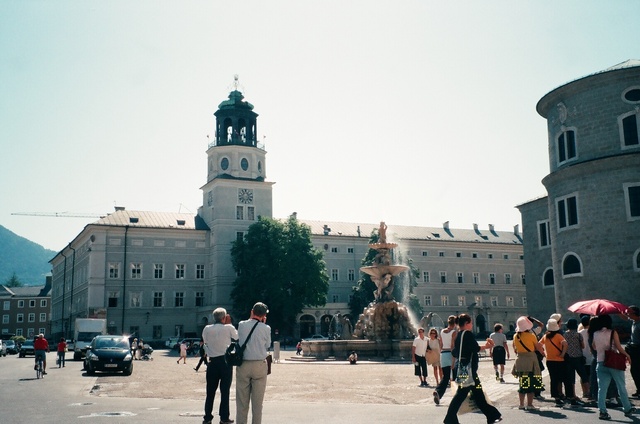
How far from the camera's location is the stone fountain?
103 ft

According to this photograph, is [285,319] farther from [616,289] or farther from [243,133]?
[616,289]

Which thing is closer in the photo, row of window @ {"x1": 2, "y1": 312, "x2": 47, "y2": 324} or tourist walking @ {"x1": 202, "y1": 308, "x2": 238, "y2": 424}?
tourist walking @ {"x1": 202, "y1": 308, "x2": 238, "y2": 424}

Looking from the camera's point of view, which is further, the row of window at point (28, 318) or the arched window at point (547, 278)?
the row of window at point (28, 318)

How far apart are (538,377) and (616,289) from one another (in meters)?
22.4

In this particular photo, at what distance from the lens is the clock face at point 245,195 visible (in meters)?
70.7

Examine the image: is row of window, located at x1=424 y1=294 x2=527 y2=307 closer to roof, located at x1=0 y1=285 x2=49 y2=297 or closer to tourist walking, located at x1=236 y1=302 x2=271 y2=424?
tourist walking, located at x1=236 y1=302 x2=271 y2=424

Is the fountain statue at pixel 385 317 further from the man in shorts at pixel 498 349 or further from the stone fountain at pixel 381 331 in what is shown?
the man in shorts at pixel 498 349

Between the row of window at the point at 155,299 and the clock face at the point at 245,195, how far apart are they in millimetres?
11545

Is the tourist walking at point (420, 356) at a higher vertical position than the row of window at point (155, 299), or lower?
lower

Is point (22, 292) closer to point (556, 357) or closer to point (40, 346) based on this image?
point (40, 346)

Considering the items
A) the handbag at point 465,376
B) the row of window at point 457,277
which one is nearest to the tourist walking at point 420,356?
the handbag at point 465,376

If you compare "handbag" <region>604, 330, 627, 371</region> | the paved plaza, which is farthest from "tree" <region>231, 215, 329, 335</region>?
"handbag" <region>604, 330, 627, 371</region>

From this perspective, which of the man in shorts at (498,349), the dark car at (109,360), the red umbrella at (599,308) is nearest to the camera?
the man in shorts at (498,349)

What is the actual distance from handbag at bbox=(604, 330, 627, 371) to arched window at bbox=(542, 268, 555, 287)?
3542 centimetres
